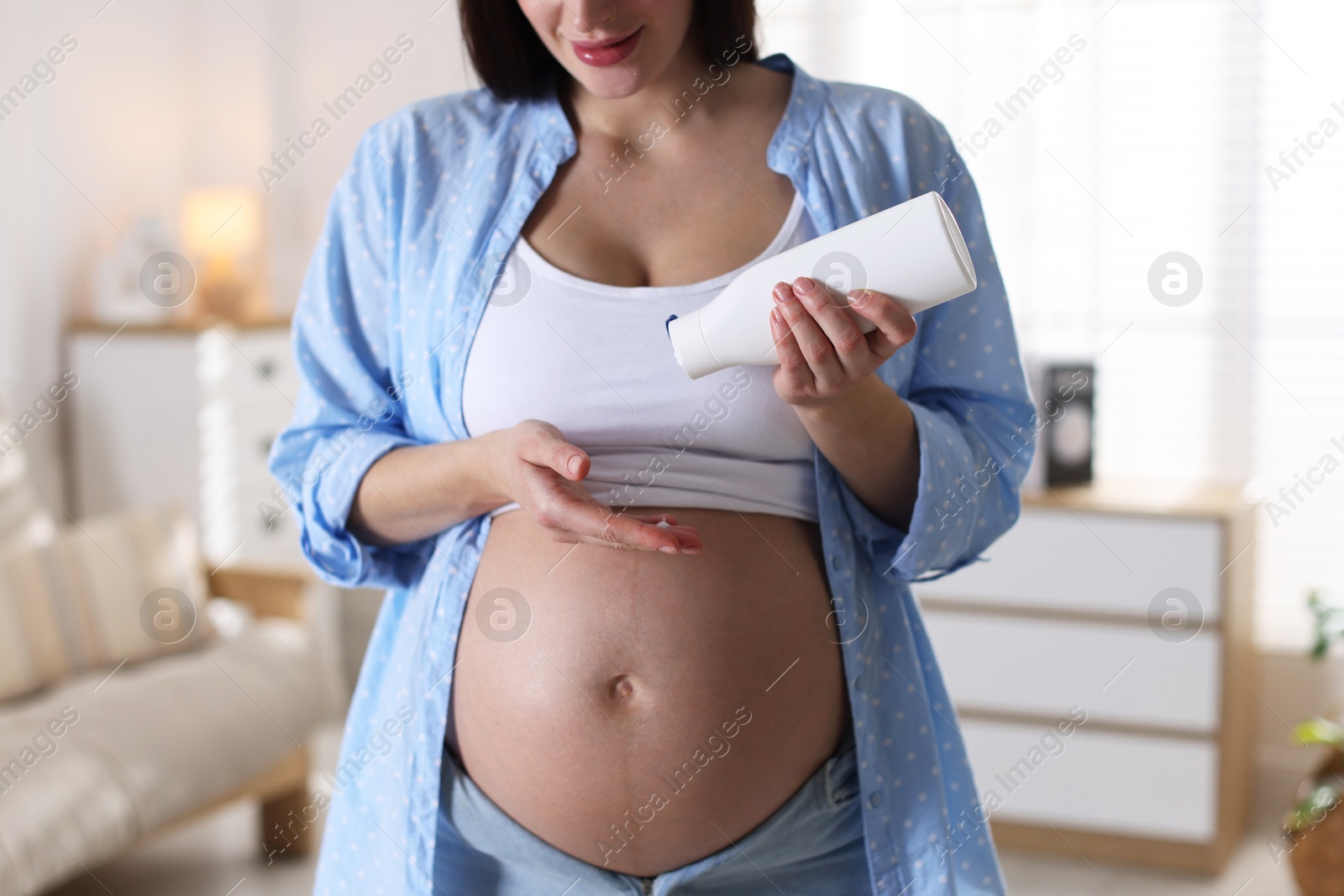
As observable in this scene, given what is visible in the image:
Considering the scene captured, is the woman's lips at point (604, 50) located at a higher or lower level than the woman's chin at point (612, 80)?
higher

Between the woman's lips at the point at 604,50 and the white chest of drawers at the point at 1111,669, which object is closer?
the woman's lips at the point at 604,50

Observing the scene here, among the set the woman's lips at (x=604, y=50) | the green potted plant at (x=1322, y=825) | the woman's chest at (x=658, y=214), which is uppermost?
the woman's lips at (x=604, y=50)

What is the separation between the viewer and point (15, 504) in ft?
7.29

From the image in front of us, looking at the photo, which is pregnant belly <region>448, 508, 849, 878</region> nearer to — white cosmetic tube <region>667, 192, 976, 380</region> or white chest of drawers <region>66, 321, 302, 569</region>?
white cosmetic tube <region>667, 192, 976, 380</region>

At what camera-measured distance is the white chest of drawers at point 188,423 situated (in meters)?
2.65

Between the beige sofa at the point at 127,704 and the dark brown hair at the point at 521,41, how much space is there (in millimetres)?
1328

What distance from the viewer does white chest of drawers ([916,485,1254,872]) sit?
6.77 feet

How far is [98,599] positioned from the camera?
212 centimetres

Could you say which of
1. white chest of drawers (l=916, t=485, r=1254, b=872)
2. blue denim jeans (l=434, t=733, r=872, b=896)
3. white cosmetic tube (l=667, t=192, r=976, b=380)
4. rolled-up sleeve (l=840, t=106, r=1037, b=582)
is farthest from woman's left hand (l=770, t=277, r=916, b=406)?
white chest of drawers (l=916, t=485, r=1254, b=872)

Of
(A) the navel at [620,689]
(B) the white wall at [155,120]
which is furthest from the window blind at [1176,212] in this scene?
(A) the navel at [620,689]

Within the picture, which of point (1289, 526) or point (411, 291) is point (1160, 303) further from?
point (411, 291)

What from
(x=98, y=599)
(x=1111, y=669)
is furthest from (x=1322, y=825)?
(x=98, y=599)

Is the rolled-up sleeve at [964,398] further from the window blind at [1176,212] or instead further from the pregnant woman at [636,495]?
the window blind at [1176,212]

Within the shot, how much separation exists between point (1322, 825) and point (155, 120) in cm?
295
